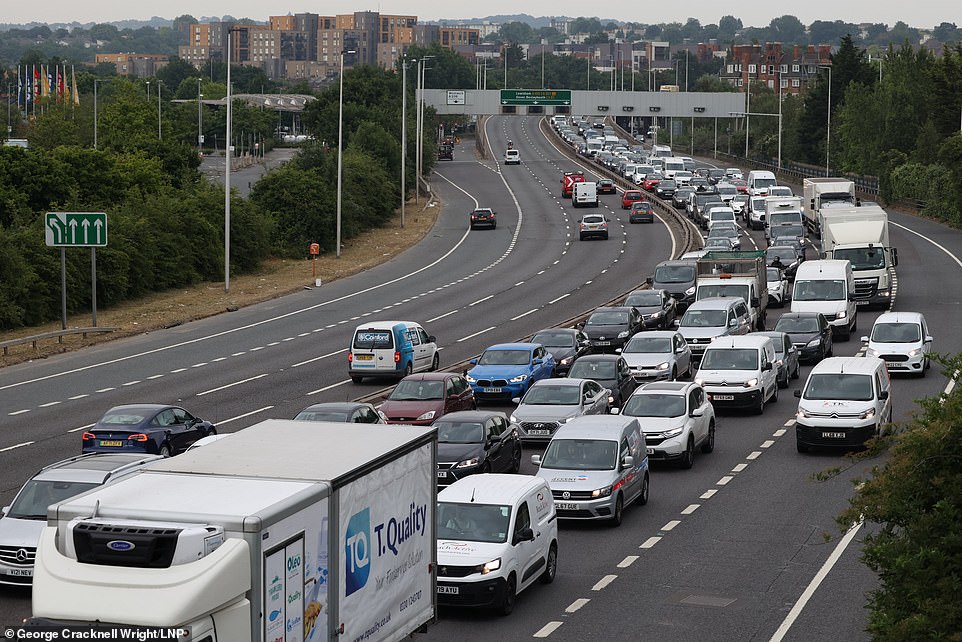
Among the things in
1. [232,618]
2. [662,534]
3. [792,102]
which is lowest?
[662,534]

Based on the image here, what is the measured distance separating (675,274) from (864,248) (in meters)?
7.01

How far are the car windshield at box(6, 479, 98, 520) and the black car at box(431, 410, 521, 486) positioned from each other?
22.1 feet

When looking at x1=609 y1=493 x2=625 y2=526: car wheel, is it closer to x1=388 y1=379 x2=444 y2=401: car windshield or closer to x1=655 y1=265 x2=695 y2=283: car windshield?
x1=388 y1=379 x2=444 y2=401: car windshield

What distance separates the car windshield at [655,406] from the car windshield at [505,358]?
697 centimetres

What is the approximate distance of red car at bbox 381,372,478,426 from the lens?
2947cm

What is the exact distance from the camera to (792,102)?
148250 mm

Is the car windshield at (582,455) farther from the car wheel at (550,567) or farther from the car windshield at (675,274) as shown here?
the car windshield at (675,274)

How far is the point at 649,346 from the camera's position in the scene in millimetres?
36562

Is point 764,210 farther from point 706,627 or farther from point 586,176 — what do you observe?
point 706,627

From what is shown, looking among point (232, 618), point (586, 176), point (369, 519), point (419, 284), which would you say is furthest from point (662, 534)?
point (586, 176)

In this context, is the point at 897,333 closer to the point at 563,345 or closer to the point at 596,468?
the point at 563,345

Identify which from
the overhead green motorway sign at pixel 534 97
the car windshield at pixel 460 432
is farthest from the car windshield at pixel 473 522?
the overhead green motorway sign at pixel 534 97

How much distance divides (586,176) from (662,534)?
9283cm

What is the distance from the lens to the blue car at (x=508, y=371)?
34125mm
